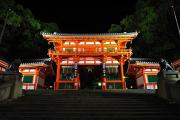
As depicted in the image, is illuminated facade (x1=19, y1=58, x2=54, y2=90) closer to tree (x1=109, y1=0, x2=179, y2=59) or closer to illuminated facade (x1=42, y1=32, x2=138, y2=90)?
illuminated facade (x1=42, y1=32, x2=138, y2=90)

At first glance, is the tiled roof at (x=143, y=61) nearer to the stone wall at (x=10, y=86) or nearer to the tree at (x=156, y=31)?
the tree at (x=156, y=31)

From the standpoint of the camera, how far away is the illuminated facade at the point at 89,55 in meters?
26.1

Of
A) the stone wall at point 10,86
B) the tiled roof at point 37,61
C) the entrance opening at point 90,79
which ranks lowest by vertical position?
the stone wall at point 10,86

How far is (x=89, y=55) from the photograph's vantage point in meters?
26.9

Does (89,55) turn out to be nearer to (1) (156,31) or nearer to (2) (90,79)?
(2) (90,79)

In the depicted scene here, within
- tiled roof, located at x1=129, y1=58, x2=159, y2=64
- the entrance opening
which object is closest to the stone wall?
tiled roof, located at x1=129, y1=58, x2=159, y2=64

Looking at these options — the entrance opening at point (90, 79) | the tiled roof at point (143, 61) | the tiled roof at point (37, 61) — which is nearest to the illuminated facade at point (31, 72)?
the tiled roof at point (37, 61)

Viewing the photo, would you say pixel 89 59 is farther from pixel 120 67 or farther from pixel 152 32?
pixel 152 32

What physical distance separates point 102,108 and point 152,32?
2378 cm

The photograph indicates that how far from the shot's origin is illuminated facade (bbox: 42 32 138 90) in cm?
2611

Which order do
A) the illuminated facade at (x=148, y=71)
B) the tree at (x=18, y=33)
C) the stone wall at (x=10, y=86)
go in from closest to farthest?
the stone wall at (x=10, y=86) → the illuminated facade at (x=148, y=71) → the tree at (x=18, y=33)

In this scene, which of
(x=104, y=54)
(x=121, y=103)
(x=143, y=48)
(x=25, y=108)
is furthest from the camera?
(x=143, y=48)

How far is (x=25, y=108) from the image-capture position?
9320 millimetres

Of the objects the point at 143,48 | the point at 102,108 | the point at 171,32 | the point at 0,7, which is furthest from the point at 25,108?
the point at 143,48
